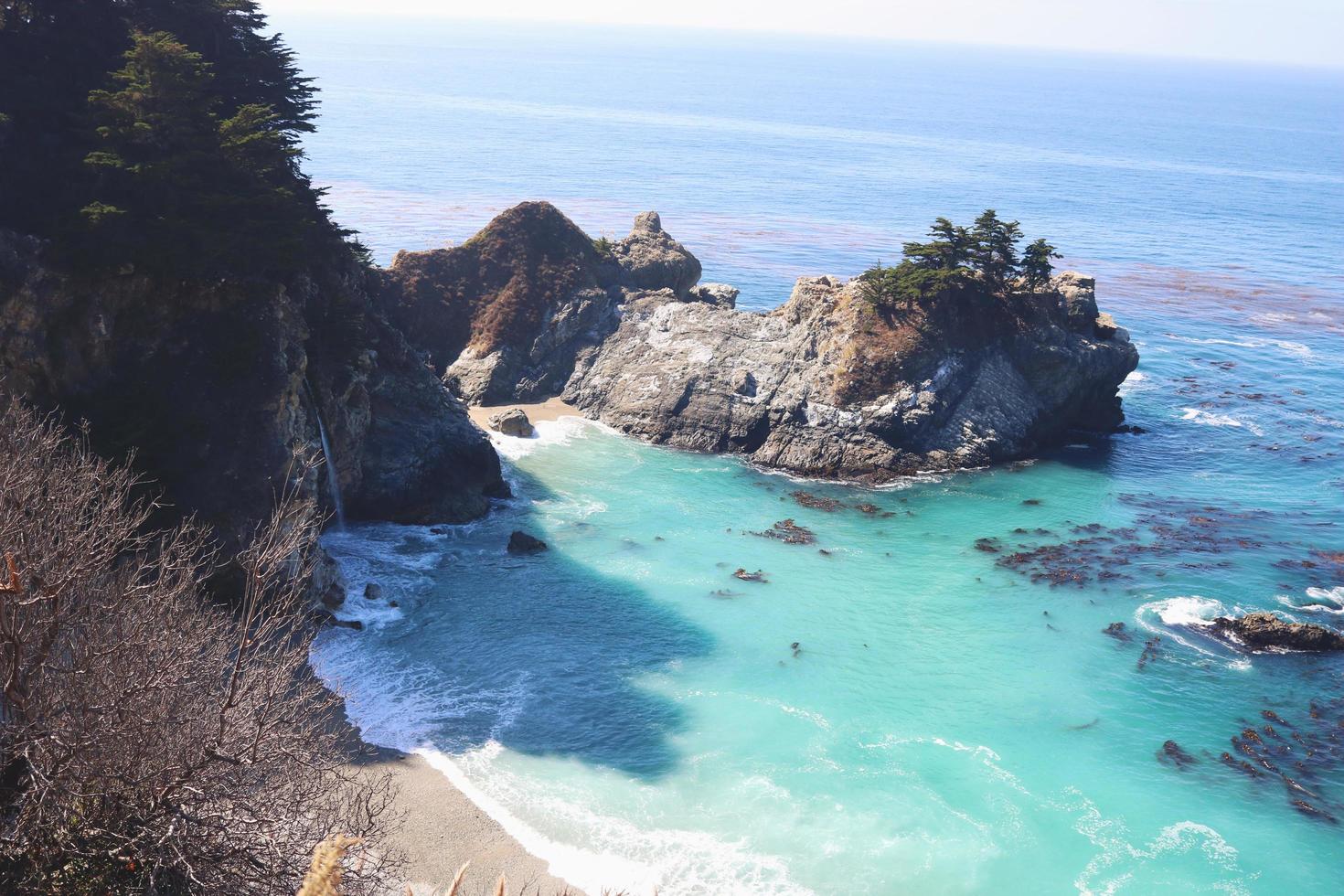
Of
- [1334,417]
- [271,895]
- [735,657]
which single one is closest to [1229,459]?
[1334,417]

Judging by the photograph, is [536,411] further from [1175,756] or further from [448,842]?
[1175,756]

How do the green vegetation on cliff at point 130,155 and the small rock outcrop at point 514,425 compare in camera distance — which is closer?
the green vegetation on cliff at point 130,155

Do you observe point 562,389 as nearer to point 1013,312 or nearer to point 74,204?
point 1013,312

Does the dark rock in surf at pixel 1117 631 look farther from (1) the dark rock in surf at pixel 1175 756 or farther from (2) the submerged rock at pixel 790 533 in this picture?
(2) the submerged rock at pixel 790 533

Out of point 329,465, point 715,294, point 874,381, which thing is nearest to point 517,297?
point 715,294

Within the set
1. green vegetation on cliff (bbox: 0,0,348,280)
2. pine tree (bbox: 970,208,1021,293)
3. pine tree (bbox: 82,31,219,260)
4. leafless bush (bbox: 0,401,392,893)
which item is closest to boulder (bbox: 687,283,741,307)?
pine tree (bbox: 970,208,1021,293)

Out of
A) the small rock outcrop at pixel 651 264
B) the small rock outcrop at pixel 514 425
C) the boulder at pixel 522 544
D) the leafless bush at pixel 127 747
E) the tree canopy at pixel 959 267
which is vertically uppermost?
the tree canopy at pixel 959 267

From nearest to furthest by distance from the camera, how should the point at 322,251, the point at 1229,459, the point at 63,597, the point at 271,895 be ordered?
the point at 271,895, the point at 63,597, the point at 322,251, the point at 1229,459

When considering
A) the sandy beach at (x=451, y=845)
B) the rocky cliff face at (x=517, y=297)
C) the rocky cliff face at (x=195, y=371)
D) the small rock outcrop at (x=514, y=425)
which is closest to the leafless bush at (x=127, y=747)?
the sandy beach at (x=451, y=845)
